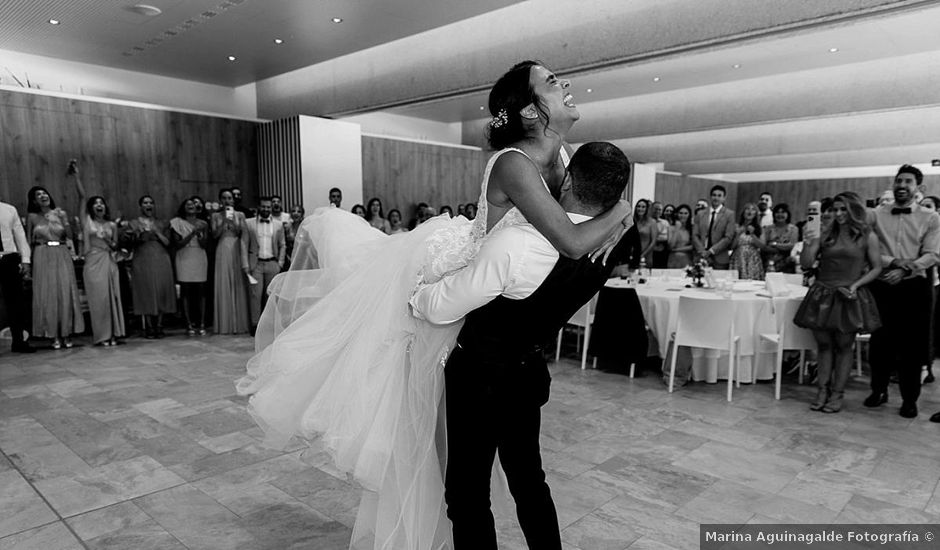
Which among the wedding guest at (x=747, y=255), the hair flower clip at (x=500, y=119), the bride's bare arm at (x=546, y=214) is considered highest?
the hair flower clip at (x=500, y=119)

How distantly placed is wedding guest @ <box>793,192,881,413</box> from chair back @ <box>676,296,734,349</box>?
1.69 ft

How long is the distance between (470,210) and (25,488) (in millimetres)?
10092

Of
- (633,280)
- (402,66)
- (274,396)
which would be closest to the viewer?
(274,396)

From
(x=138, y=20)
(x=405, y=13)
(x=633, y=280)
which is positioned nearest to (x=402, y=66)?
(x=405, y=13)

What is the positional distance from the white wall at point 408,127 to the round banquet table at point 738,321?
26.4 ft

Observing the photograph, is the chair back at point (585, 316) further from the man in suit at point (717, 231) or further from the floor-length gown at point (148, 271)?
the floor-length gown at point (148, 271)

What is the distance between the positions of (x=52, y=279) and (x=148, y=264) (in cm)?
101

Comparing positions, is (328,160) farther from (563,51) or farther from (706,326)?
(706,326)

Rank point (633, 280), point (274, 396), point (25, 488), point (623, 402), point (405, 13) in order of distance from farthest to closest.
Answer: point (405, 13)
point (633, 280)
point (623, 402)
point (25, 488)
point (274, 396)

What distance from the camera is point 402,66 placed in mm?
8305

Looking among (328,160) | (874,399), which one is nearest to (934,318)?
(874,399)

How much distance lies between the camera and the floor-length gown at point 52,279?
251 inches

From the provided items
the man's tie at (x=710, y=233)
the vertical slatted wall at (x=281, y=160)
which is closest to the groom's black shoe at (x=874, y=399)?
the man's tie at (x=710, y=233)

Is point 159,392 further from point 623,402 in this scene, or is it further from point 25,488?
point 623,402
